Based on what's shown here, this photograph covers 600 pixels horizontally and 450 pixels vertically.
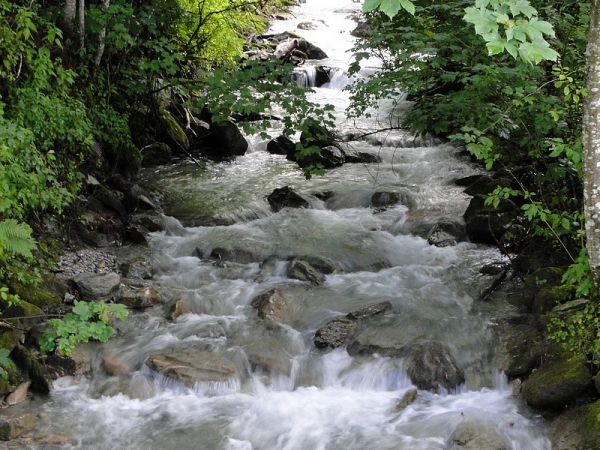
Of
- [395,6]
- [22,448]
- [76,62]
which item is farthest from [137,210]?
[395,6]

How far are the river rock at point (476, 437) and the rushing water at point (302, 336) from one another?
14 centimetres

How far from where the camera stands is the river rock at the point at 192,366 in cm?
584

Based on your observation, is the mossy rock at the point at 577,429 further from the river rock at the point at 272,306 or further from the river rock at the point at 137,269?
the river rock at the point at 137,269

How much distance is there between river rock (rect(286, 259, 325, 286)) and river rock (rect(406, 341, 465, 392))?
6.90 feet

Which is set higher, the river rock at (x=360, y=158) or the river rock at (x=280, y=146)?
the river rock at (x=280, y=146)

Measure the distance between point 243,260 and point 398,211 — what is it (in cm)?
326

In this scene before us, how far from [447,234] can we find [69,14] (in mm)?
6677

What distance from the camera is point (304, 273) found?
26.2 feet

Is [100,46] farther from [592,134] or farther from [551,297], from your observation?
[592,134]

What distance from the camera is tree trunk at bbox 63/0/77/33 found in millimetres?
9016

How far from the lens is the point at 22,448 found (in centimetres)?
482

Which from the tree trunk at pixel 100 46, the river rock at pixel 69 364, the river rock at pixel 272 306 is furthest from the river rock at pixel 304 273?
the tree trunk at pixel 100 46

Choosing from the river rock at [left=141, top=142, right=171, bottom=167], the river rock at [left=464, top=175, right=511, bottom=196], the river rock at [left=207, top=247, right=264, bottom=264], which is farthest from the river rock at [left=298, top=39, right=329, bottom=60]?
the river rock at [left=207, top=247, right=264, bottom=264]

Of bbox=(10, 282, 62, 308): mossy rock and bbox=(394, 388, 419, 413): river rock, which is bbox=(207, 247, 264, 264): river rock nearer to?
bbox=(10, 282, 62, 308): mossy rock
